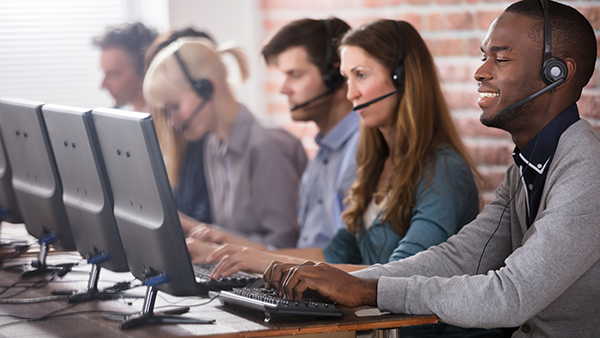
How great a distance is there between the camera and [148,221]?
48.9 inches

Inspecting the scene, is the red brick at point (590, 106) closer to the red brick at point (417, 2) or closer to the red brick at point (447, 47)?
the red brick at point (447, 47)

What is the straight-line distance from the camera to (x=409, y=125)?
1.82m

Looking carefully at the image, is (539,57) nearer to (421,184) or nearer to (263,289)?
(421,184)

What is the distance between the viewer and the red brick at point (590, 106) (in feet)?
5.86

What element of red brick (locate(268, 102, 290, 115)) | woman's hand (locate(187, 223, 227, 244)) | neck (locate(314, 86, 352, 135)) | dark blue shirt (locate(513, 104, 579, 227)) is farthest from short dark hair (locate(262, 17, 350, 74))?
red brick (locate(268, 102, 290, 115))

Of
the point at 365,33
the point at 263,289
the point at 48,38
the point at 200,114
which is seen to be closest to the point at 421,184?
the point at 365,33

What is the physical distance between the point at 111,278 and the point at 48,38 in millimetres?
2529

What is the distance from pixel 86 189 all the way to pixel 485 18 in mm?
1340

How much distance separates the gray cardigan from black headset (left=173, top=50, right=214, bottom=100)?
1473 millimetres

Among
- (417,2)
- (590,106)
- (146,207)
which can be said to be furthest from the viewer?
(417,2)

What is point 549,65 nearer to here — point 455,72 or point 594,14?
point 594,14

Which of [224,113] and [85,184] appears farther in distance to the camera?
[224,113]

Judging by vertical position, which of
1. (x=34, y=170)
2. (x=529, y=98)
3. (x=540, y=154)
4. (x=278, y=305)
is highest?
(x=529, y=98)

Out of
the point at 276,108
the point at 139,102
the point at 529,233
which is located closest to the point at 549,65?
the point at 529,233
